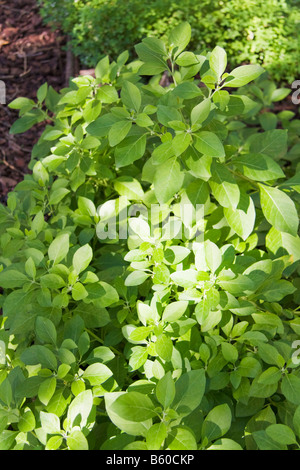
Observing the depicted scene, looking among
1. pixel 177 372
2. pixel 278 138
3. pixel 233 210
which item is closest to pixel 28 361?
pixel 177 372

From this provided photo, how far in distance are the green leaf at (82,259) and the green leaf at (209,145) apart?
446mm

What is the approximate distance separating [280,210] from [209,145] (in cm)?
31

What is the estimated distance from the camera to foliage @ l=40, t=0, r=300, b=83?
4.14 metres

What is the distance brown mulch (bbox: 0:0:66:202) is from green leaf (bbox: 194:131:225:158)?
2.49 metres

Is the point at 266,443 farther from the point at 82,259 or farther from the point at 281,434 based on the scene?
the point at 82,259

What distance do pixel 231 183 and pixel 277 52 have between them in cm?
329

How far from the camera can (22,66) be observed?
14.9 feet

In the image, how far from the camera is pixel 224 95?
143cm

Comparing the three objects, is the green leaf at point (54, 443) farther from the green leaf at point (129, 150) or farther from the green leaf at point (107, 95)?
the green leaf at point (107, 95)

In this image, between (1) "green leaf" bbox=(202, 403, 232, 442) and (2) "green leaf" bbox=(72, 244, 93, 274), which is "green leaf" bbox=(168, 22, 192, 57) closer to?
(2) "green leaf" bbox=(72, 244, 93, 274)

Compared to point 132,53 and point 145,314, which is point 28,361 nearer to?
point 145,314

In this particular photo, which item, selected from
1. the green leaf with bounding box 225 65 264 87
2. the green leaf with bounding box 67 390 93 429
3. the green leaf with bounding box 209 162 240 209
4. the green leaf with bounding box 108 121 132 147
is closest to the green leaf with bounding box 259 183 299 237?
the green leaf with bounding box 209 162 240 209

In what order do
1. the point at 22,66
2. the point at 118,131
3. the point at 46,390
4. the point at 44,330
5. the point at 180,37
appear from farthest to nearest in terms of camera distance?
the point at 22,66 → the point at 180,37 → the point at 118,131 → the point at 44,330 → the point at 46,390

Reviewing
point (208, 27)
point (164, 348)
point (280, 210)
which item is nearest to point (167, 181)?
point (280, 210)
